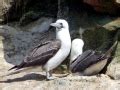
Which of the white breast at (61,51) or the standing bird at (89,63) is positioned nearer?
the white breast at (61,51)

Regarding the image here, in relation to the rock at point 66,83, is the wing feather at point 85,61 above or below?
above

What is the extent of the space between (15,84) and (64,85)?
0.83 metres

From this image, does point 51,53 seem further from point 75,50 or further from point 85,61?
point 75,50

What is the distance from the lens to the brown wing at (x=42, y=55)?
385 inches

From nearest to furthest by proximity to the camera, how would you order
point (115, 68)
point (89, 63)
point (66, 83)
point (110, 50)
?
point (66, 83) < point (89, 63) < point (115, 68) < point (110, 50)

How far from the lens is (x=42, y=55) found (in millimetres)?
9820

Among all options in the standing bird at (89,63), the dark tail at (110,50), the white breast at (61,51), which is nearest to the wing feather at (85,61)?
the standing bird at (89,63)

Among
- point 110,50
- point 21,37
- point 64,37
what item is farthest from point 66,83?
point 21,37

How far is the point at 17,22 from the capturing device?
44.3 ft

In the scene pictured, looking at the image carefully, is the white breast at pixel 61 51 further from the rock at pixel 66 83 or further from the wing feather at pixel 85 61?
the wing feather at pixel 85 61

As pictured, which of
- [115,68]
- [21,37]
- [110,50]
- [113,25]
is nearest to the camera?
[115,68]

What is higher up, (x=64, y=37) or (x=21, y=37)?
(x=64, y=37)

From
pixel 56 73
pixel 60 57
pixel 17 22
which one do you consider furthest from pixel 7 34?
pixel 60 57

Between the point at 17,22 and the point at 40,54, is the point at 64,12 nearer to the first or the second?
the point at 17,22
